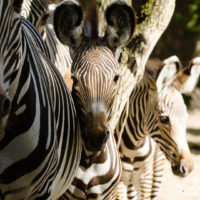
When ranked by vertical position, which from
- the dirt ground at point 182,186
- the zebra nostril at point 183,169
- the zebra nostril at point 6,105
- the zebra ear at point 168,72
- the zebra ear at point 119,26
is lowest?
the dirt ground at point 182,186

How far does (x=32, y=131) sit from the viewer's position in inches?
139

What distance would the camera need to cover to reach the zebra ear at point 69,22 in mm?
4581

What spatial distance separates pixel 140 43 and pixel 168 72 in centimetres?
74

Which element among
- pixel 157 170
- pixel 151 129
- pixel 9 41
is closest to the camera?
pixel 9 41

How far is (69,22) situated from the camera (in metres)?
4.73

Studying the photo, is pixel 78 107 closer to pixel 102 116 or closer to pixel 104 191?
pixel 102 116

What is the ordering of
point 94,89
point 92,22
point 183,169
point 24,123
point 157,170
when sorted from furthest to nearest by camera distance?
1. point 157,170
2. point 183,169
3. point 92,22
4. point 94,89
5. point 24,123

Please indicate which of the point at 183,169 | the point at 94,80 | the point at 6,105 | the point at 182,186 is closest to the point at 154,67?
the point at 183,169

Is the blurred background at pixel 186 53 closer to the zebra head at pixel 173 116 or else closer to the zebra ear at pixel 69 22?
the zebra head at pixel 173 116

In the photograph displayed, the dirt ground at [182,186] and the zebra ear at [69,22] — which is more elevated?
the zebra ear at [69,22]

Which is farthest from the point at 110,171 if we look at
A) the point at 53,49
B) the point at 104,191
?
the point at 53,49

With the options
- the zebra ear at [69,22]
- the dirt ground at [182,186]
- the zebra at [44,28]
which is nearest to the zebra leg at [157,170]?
the dirt ground at [182,186]

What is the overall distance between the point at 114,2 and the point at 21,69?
1.53 meters

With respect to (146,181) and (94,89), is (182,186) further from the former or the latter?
(94,89)
